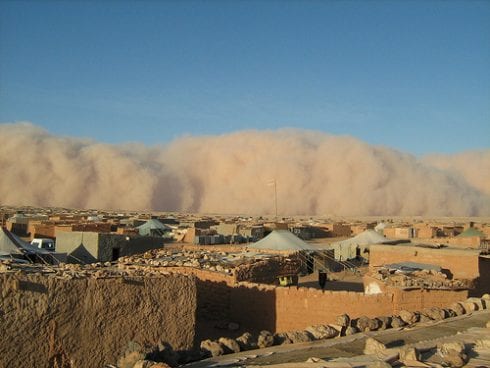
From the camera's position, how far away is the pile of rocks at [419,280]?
9.20 m

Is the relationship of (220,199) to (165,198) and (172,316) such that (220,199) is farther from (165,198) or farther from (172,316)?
(172,316)

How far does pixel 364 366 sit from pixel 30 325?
3.56 m

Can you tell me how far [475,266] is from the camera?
12.0m

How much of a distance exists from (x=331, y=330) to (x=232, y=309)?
3.23 m

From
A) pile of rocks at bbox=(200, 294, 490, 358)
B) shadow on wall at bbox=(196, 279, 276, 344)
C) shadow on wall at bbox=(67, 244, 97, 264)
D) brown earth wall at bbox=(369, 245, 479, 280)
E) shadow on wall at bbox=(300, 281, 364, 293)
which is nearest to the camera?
pile of rocks at bbox=(200, 294, 490, 358)

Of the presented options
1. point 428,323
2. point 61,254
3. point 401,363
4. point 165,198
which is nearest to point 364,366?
point 401,363

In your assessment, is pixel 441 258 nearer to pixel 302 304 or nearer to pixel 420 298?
pixel 420 298

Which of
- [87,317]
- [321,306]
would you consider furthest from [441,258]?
[87,317]

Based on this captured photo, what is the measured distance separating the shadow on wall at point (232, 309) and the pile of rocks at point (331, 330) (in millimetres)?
2133

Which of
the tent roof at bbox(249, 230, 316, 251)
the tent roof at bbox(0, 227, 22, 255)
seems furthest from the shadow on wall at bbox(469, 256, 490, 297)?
the tent roof at bbox(0, 227, 22, 255)

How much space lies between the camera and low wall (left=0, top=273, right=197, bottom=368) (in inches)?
232

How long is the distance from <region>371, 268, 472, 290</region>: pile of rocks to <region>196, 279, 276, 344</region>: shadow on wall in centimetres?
212

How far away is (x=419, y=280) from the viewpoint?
31.0 feet

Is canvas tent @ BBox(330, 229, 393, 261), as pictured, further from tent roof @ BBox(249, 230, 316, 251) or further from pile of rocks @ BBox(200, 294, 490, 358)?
pile of rocks @ BBox(200, 294, 490, 358)
